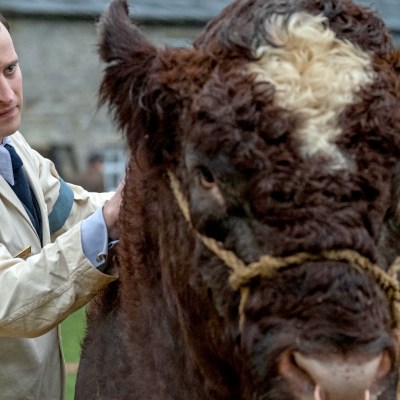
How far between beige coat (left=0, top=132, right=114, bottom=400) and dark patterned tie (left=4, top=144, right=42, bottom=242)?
0.10 ft

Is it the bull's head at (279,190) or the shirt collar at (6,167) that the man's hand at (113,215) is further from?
the shirt collar at (6,167)

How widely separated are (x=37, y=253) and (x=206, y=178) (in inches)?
60.6

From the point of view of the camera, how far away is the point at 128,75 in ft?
15.5

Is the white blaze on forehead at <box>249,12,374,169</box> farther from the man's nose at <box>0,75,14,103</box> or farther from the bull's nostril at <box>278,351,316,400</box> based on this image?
the man's nose at <box>0,75,14,103</box>

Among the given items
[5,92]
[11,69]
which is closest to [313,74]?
[5,92]

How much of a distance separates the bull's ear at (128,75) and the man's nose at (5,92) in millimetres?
829

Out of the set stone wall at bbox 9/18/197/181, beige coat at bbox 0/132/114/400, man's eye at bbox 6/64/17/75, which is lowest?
stone wall at bbox 9/18/197/181

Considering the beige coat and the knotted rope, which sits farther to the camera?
the beige coat

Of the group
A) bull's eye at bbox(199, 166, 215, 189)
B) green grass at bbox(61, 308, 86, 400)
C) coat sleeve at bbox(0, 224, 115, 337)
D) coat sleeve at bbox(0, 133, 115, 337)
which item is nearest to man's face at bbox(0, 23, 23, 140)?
coat sleeve at bbox(0, 133, 115, 337)

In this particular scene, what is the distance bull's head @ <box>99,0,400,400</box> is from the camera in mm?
3932

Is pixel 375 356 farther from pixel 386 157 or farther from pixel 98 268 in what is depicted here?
pixel 98 268

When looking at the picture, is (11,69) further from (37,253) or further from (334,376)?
(334,376)

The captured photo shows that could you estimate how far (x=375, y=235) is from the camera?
409 cm

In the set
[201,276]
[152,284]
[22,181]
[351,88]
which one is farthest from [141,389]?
[351,88]
